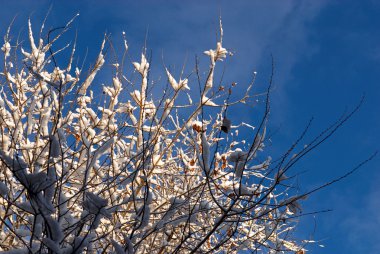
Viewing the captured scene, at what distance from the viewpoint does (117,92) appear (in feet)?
13.3

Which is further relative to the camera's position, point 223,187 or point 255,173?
point 255,173

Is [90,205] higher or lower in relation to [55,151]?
lower

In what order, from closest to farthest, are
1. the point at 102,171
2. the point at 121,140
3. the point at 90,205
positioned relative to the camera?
the point at 90,205
the point at 102,171
the point at 121,140

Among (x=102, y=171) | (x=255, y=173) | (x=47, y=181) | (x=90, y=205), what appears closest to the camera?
(x=47, y=181)

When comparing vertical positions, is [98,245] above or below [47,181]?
above

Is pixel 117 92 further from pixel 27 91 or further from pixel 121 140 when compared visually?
pixel 27 91

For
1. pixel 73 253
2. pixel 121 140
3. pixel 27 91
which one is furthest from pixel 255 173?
pixel 73 253

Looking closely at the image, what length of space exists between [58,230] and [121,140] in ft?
6.87

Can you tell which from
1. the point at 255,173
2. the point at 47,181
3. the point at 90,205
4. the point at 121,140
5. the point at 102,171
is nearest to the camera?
the point at 47,181

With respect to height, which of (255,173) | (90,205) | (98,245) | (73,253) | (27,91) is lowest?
(73,253)

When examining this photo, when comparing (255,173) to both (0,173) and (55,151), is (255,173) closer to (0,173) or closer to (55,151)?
(0,173)

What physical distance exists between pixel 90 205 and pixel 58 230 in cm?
16

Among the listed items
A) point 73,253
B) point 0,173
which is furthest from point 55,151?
point 0,173

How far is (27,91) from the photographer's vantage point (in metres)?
4.22
